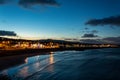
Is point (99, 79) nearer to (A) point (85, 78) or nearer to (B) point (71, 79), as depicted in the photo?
(A) point (85, 78)

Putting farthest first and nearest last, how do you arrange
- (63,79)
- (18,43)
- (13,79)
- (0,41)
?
1. (18,43)
2. (0,41)
3. (63,79)
4. (13,79)

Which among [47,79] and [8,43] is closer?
[47,79]

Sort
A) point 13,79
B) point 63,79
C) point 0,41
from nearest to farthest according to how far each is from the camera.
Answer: point 13,79
point 63,79
point 0,41

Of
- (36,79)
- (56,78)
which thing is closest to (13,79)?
(36,79)

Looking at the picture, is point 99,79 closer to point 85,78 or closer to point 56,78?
point 85,78

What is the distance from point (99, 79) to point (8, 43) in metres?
163

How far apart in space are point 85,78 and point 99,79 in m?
1.99

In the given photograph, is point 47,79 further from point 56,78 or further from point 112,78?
point 112,78

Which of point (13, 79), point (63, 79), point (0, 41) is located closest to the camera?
point (13, 79)

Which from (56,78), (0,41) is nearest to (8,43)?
(0,41)

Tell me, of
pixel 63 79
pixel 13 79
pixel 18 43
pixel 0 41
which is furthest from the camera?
pixel 18 43

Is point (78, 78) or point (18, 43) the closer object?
point (78, 78)

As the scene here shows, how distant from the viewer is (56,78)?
28.5m

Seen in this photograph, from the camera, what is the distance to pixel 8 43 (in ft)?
598
